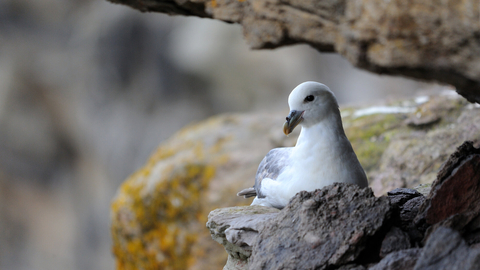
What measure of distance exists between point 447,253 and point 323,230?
492 millimetres

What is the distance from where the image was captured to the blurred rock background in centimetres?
800

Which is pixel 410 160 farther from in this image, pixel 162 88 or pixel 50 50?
pixel 50 50

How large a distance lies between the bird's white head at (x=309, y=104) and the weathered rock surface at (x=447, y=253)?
2.91 ft

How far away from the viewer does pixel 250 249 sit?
201cm

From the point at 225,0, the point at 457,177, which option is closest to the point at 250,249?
the point at 457,177

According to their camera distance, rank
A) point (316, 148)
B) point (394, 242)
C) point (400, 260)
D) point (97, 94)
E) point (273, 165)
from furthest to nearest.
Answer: point (97, 94) < point (273, 165) < point (316, 148) < point (394, 242) < point (400, 260)

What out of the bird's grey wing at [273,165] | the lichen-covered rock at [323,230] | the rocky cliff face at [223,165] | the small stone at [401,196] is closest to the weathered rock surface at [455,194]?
the lichen-covered rock at [323,230]

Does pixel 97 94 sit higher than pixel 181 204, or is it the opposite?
pixel 97 94

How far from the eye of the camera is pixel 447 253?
144cm

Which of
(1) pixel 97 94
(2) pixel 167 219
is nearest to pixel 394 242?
(2) pixel 167 219

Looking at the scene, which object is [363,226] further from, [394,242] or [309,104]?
[309,104]

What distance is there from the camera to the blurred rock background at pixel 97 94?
26.2ft

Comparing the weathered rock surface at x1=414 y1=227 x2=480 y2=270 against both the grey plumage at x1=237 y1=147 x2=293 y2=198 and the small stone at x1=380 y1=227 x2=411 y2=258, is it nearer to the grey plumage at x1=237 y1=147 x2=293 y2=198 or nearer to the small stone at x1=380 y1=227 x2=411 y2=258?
the small stone at x1=380 y1=227 x2=411 y2=258

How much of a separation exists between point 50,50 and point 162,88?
325 cm
